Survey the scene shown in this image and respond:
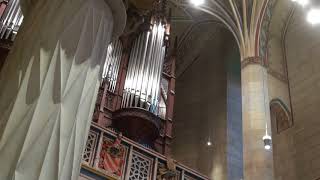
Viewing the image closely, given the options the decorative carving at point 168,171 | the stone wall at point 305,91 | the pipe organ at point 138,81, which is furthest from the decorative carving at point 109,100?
the stone wall at point 305,91

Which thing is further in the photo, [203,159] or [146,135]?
[203,159]

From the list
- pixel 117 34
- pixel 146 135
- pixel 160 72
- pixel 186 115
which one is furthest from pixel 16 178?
pixel 186 115

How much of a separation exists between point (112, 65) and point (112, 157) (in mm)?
3619

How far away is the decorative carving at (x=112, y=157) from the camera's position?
23.0ft

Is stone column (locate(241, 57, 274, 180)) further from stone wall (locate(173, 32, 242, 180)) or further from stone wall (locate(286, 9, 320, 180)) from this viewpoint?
stone wall (locate(173, 32, 242, 180))

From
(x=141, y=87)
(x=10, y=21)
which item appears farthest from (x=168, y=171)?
(x=10, y=21)

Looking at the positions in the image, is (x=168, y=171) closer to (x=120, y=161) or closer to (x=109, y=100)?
(x=120, y=161)

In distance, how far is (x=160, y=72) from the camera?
10703mm

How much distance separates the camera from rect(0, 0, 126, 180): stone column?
6.27 ft

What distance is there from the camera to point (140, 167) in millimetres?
7402

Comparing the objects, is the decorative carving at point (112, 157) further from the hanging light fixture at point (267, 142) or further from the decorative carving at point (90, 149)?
the hanging light fixture at point (267, 142)

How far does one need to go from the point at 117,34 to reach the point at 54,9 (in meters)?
0.51

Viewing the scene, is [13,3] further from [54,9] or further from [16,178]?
[16,178]

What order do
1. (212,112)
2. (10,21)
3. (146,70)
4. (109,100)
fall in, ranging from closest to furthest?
(10,21) → (109,100) → (146,70) → (212,112)
